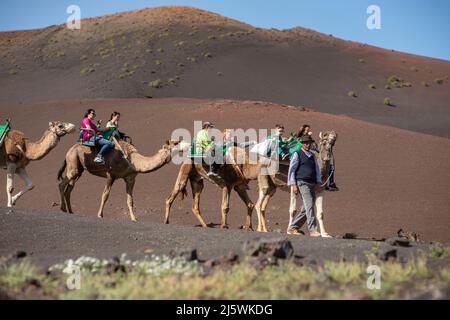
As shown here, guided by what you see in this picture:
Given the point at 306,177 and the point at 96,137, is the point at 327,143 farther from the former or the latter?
the point at 96,137

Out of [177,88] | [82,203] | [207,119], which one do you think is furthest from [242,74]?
[82,203]

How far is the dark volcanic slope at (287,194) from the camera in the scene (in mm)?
23906

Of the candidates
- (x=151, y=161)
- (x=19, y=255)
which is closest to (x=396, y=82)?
(x=151, y=161)

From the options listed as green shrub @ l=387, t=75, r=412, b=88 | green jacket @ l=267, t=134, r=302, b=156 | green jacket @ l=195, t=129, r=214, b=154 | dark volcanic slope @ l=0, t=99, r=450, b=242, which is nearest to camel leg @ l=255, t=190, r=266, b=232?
green jacket @ l=267, t=134, r=302, b=156

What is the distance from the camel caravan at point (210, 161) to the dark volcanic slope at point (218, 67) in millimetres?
32589

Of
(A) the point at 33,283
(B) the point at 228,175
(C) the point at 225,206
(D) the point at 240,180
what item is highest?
(B) the point at 228,175

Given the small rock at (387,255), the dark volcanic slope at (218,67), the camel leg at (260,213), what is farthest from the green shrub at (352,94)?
the small rock at (387,255)

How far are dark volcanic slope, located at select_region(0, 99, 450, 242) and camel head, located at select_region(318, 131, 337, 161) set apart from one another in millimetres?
4123

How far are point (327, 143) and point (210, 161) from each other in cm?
276

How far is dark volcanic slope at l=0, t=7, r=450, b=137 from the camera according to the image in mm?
56375

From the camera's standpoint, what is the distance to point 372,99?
2307 inches

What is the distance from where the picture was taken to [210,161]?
1698 centimetres
